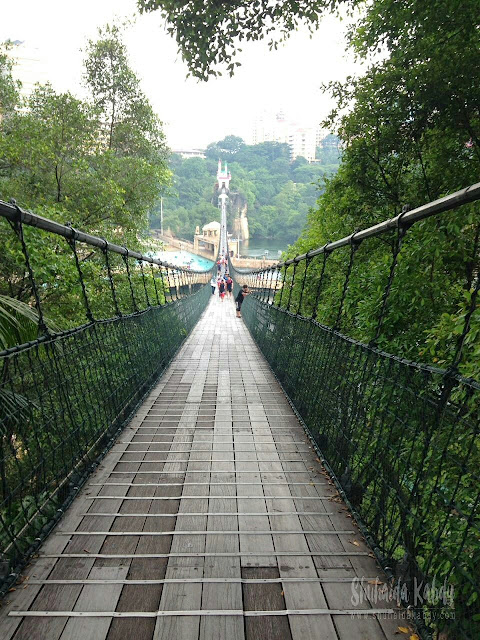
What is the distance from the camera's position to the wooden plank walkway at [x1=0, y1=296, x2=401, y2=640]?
142cm

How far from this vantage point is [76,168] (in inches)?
363

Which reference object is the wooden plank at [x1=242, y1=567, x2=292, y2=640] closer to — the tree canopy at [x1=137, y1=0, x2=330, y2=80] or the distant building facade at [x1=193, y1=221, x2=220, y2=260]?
the tree canopy at [x1=137, y1=0, x2=330, y2=80]

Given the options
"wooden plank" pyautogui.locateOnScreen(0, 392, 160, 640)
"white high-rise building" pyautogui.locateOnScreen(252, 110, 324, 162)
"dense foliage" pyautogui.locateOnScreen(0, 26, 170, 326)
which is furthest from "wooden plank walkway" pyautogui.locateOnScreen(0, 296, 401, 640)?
"white high-rise building" pyautogui.locateOnScreen(252, 110, 324, 162)

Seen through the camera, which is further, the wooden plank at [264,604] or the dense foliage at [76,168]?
the dense foliage at [76,168]

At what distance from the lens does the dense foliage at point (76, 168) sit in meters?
6.34

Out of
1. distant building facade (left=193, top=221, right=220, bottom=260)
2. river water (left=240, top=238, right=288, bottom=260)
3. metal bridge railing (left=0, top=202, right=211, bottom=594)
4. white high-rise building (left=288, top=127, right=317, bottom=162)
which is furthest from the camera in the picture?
white high-rise building (left=288, top=127, right=317, bottom=162)

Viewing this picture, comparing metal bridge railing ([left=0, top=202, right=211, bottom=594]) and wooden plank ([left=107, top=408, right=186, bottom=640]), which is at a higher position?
metal bridge railing ([left=0, top=202, right=211, bottom=594])

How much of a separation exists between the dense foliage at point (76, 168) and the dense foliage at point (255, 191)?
47.4 meters

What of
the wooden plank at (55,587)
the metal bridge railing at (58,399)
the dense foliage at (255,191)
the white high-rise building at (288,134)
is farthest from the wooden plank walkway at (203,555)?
the white high-rise building at (288,134)

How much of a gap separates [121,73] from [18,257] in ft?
32.4

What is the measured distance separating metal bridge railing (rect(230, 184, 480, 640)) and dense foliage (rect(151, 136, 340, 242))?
57.9 metres

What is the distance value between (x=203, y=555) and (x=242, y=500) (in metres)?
0.50

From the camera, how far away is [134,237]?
33.7 feet

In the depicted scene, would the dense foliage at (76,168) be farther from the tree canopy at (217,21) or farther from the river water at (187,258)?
the river water at (187,258)
